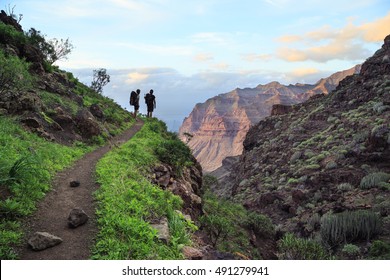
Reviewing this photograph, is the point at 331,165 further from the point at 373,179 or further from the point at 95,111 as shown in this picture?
the point at 95,111

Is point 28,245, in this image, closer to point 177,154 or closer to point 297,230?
point 177,154

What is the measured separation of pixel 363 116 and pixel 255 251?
22.1 m

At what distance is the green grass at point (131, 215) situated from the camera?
584 centimetres

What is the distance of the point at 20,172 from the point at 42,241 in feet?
9.18

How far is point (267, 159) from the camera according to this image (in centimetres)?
3575

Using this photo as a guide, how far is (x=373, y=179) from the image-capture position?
19625 mm

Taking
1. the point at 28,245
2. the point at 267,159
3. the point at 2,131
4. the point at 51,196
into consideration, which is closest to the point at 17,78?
the point at 2,131

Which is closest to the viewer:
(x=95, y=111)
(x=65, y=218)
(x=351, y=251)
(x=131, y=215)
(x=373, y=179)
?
(x=65, y=218)

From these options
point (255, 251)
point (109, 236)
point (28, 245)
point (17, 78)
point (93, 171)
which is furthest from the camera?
point (255, 251)

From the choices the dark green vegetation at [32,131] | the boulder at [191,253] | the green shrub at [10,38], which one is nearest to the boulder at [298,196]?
the dark green vegetation at [32,131]

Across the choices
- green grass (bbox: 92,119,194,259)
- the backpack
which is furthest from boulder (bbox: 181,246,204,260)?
the backpack

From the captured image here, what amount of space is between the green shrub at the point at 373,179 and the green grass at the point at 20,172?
17.3 metres

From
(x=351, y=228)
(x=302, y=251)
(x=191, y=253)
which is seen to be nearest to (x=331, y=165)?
(x=351, y=228)

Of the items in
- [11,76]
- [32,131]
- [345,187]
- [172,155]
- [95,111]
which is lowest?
[345,187]
